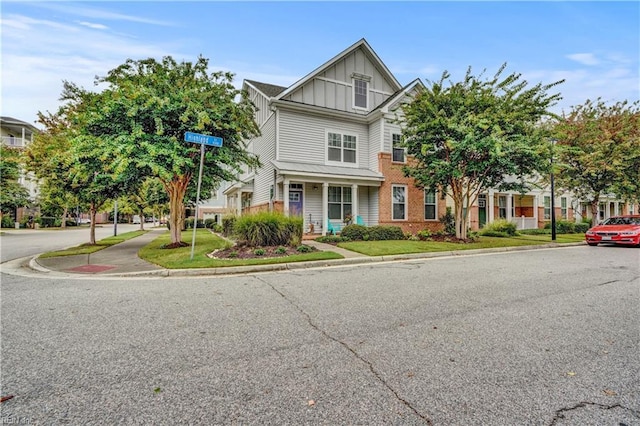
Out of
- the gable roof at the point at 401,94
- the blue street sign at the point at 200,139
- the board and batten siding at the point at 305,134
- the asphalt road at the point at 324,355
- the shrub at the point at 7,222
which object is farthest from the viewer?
the shrub at the point at 7,222

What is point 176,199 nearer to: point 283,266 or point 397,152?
Result: point 283,266

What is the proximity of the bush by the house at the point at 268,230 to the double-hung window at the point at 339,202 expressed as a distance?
613cm

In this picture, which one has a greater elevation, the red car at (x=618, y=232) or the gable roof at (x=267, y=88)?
the gable roof at (x=267, y=88)

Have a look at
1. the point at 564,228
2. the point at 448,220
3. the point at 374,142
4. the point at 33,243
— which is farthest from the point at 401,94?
the point at 33,243

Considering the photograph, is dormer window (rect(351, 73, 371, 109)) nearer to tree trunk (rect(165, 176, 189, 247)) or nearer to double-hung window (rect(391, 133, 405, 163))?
double-hung window (rect(391, 133, 405, 163))

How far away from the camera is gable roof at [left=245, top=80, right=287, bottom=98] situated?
64.8 feet

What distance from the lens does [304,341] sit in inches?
144

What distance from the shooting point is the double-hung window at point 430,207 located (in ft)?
63.6

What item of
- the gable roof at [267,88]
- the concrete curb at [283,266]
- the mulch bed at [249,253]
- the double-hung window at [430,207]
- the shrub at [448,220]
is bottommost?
the concrete curb at [283,266]

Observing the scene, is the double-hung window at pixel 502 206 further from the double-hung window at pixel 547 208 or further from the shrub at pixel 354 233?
the shrub at pixel 354 233

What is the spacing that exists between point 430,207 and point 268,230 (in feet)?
39.1

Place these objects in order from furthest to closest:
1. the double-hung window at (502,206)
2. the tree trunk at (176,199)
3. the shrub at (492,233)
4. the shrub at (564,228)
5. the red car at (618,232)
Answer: the double-hung window at (502,206)
the shrub at (564,228)
the shrub at (492,233)
the red car at (618,232)
the tree trunk at (176,199)

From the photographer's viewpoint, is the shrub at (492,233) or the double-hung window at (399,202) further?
the shrub at (492,233)

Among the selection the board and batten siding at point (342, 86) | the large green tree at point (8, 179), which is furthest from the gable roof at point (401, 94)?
the large green tree at point (8, 179)
